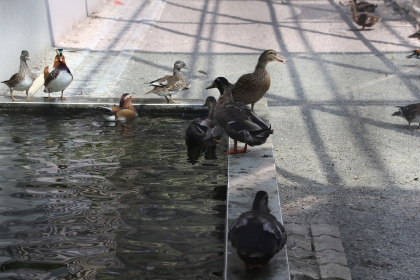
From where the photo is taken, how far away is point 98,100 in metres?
7.30

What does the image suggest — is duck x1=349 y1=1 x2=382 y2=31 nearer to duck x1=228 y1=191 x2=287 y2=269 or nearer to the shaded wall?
the shaded wall

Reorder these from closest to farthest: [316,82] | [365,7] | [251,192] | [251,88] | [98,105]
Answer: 1. [251,192]
2. [251,88]
3. [98,105]
4. [316,82]
5. [365,7]

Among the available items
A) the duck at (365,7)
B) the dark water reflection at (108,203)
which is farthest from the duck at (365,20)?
the dark water reflection at (108,203)

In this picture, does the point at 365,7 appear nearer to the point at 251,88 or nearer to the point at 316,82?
the point at 316,82

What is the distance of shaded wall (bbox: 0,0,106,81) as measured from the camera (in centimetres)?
938

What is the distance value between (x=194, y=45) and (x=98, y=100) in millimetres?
5210

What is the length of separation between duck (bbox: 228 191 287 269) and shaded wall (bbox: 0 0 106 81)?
259 inches

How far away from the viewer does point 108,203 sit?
4.70 m

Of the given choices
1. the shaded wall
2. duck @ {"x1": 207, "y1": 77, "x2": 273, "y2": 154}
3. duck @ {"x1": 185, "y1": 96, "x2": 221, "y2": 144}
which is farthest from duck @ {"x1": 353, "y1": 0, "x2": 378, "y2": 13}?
duck @ {"x1": 207, "y1": 77, "x2": 273, "y2": 154}

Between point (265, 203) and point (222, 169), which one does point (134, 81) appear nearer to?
point (222, 169)

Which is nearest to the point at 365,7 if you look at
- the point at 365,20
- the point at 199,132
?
the point at 365,20

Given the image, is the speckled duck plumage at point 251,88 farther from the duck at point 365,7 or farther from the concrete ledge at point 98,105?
the duck at point 365,7

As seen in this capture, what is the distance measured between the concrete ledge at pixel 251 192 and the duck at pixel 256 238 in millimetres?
69

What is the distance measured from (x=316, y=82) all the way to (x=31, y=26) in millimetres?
5084
